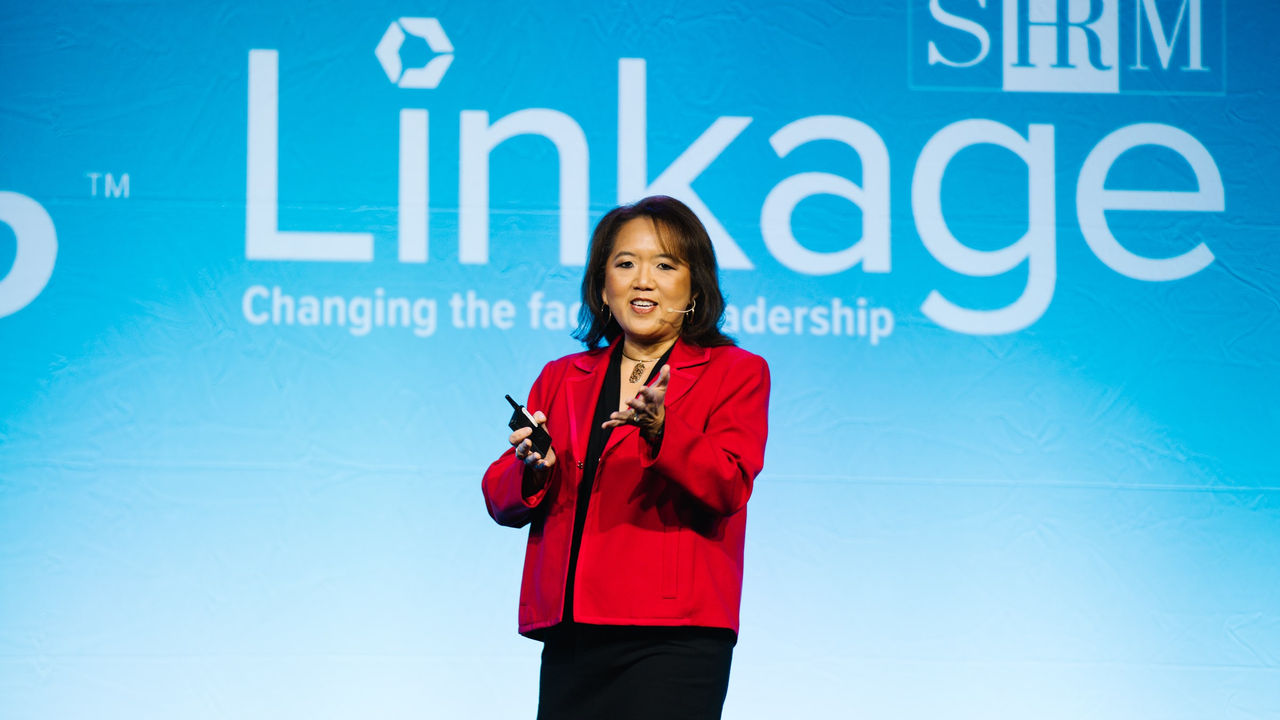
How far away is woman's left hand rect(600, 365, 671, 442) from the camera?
70.1 inches

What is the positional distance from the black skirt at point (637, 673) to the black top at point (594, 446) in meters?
0.06

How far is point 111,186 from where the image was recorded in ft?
10.7

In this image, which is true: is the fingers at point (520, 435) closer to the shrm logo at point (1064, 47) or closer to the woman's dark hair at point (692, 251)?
the woman's dark hair at point (692, 251)

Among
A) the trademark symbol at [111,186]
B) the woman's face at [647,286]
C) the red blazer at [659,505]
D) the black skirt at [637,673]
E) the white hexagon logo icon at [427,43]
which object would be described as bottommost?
the black skirt at [637,673]

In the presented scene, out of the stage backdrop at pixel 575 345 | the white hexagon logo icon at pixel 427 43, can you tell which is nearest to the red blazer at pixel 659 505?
the stage backdrop at pixel 575 345

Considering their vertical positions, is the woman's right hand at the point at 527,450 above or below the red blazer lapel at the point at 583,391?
below

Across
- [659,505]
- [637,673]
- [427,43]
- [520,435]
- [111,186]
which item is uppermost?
[427,43]

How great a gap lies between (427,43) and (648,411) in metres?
1.86

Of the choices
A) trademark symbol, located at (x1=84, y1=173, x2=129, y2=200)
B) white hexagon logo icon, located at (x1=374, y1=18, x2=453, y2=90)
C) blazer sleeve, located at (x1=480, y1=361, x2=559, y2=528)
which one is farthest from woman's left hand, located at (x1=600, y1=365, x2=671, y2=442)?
trademark symbol, located at (x1=84, y1=173, x2=129, y2=200)

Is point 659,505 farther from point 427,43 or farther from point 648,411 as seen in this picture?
point 427,43

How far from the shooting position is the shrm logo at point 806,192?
10.8ft

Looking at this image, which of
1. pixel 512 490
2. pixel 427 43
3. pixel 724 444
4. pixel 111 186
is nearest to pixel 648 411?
pixel 724 444

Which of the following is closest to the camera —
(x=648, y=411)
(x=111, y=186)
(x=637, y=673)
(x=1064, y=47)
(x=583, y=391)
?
(x=648, y=411)

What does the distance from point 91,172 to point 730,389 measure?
204cm
